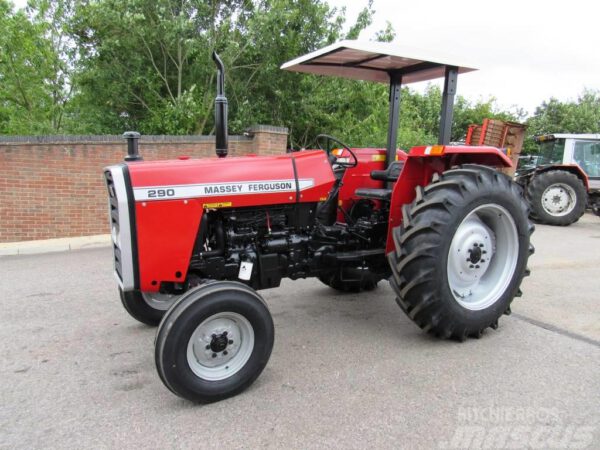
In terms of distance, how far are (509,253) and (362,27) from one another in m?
7.84

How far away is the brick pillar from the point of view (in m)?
8.86

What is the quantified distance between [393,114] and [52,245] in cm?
582

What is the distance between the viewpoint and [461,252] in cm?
352

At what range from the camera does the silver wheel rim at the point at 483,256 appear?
353 centimetres

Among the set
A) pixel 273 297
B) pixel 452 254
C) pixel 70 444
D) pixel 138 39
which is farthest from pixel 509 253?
pixel 138 39

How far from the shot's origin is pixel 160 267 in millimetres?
2969

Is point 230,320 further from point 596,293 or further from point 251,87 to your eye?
point 251,87

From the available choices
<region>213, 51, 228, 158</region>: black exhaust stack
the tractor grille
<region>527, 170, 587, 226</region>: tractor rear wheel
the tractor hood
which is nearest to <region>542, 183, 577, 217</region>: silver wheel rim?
<region>527, 170, 587, 226</region>: tractor rear wheel

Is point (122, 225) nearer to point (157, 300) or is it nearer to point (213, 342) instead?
point (213, 342)

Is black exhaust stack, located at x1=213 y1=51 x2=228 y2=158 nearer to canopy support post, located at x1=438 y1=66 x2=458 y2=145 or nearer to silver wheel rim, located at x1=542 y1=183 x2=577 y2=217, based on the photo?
canopy support post, located at x1=438 y1=66 x2=458 y2=145

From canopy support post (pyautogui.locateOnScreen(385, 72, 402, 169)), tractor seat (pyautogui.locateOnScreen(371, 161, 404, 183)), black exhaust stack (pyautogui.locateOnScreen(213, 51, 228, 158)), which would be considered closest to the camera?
black exhaust stack (pyautogui.locateOnScreen(213, 51, 228, 158))

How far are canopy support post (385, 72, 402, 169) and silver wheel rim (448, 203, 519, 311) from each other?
3.61 ft

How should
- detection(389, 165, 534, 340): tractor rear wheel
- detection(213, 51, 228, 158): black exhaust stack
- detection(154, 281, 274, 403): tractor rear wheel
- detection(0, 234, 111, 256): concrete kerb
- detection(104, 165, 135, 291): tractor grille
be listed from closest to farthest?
detection(154, 281, 274, 403): tractor rear wheel
detection(104, 165, 135, 291): tractor grille
detection(389, 165, 534, 340): tractor rear wheel
detection(213, 51, 228, 158): black exhaust stack
detection(0, 234, 111, 256): concrete kerb

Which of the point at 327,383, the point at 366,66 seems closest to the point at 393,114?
the point at 366,66
